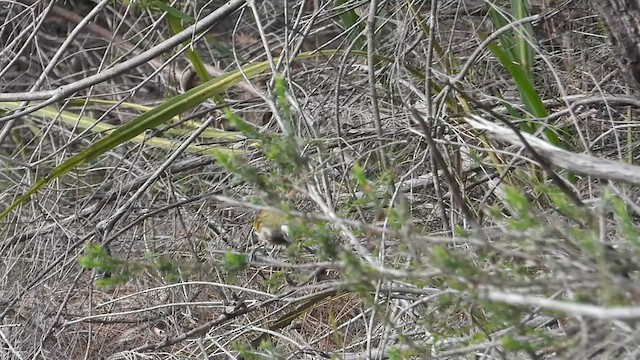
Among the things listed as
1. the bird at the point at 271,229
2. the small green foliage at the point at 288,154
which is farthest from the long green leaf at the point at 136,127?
the small green foliage at the point at 288,154

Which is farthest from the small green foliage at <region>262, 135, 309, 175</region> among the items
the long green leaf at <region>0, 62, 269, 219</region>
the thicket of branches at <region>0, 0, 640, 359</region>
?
the long green leaf at <region>0, 62, 269, 219</region>

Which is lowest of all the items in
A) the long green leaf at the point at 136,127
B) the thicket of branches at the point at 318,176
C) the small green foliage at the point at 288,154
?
the thicket of branches at the point at 318,176

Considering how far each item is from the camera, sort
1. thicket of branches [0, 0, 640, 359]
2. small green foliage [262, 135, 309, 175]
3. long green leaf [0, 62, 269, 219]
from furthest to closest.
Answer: long green leaf [0, 62, 269, 219] → thicket of branches [0, 0, 640, 359] → small green foliage [262, 135, 309, 175]

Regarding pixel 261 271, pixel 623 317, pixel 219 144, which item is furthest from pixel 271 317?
pixel 623 317

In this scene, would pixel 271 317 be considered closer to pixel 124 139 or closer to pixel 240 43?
pixel 124 139

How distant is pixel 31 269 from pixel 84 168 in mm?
381

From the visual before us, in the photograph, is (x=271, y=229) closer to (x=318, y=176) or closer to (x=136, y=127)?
(x=318, y=176)

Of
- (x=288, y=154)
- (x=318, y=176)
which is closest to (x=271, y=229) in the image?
(x=318, y=176)

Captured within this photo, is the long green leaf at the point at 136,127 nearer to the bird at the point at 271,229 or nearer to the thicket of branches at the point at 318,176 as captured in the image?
the thicket of branches at the point at 318,176

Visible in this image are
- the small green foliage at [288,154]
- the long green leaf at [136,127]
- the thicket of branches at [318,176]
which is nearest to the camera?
the small green foliage at [288,154]

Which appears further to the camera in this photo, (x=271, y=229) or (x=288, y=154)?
(x=271, y=229)

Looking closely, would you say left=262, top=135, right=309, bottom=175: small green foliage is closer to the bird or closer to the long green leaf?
the bird

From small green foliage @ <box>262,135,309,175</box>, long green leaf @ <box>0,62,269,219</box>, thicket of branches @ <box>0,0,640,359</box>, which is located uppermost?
small green foliage @ <box>262,135,309,175</box>

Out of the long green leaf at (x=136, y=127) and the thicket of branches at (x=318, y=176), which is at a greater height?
the long green leaf at (x=136, y=127)
